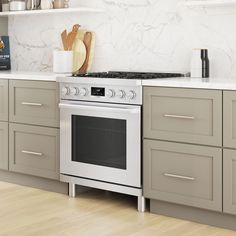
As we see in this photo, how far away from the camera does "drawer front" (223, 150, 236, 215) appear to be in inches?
128

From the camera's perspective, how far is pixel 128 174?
3703mm

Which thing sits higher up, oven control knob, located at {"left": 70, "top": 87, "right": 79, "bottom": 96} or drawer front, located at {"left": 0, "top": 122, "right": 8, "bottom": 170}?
oven control knob, located at {"left": 70, "top": 87, "right": 79, "bottom": 96}

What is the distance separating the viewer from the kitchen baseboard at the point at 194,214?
133 inches

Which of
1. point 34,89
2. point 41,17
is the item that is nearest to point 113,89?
point 34,89

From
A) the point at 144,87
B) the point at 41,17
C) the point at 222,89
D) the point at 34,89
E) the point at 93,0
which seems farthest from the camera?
the point at 41,17

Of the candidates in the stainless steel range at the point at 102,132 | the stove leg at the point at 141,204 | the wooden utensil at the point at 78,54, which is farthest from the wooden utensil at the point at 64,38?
the stove leg at the point at 141,204

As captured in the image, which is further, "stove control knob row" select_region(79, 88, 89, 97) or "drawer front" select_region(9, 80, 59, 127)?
"drawer front" select_region(9, 80, 59, 127)

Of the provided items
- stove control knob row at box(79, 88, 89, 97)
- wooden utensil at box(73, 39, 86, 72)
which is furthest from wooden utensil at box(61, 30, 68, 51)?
stove control knob row at box(79, 88, 89, 97)

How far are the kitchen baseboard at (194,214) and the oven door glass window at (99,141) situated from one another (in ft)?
1.10

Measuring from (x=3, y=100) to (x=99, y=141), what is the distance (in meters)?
1.00

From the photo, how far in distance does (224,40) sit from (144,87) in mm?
682

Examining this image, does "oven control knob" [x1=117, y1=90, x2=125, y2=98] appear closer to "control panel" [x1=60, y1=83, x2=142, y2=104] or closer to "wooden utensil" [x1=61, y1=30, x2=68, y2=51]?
"control panel" [x1=60, y1=83, x2=142, y2=104]

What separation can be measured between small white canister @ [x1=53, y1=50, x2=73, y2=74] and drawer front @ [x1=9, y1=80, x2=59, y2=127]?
31 centimetres

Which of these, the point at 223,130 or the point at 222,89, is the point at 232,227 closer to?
the point at 223,130
